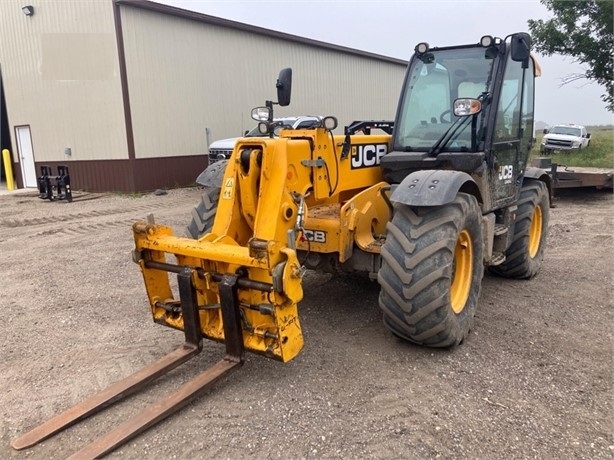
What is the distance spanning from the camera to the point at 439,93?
5.03m

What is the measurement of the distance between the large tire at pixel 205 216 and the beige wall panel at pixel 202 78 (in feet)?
33.8

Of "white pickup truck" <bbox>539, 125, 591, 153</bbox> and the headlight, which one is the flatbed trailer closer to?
the headlight

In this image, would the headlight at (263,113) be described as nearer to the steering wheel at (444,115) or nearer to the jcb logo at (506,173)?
the steering wheel at (444,115)

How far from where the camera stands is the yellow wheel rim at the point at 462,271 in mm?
4312

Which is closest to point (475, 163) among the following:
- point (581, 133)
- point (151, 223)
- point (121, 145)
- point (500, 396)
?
point (500, 396)

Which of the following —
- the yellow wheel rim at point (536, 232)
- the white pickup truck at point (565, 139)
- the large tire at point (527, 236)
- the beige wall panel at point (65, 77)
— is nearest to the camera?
the large tire at point (527, 236)

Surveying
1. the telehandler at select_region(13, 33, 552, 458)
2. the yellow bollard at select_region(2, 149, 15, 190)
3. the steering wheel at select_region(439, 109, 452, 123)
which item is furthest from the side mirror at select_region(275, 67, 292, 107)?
the yellow bollard at select_region(2, 149, 15, 190)

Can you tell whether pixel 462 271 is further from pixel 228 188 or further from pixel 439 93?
pixel 228 188

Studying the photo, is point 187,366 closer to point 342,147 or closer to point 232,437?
point 232,437

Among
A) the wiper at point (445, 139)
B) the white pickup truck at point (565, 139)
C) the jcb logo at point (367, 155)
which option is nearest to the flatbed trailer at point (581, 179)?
the wiper at point (445, 139)

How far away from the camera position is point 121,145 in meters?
14.3

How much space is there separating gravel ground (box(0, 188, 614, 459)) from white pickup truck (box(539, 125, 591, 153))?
2048 cm

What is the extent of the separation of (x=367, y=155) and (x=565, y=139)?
23169 mm

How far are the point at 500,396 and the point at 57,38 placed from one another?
50.4 ft
